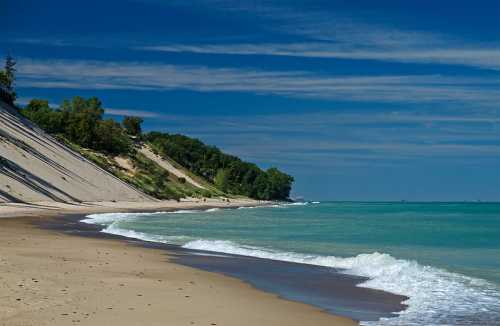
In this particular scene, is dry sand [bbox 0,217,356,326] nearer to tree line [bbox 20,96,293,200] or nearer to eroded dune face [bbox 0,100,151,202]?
eroded dune face [bbox 0,100,151,202]

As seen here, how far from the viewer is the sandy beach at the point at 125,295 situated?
11.4 m

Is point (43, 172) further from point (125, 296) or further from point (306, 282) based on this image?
point (125, 296)

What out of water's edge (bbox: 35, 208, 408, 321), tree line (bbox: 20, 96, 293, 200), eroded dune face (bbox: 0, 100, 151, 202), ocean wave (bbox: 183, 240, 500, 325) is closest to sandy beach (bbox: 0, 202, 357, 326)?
water's edge (bbox: 35, 208, 408, 321)

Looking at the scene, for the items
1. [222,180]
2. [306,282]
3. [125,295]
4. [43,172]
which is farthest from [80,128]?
[125,295]

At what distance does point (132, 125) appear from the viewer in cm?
16362

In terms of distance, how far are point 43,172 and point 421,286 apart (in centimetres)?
6145

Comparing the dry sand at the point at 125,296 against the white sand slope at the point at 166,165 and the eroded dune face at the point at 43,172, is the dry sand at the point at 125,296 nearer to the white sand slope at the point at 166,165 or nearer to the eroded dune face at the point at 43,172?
the eroded dune face at the point at 43,172

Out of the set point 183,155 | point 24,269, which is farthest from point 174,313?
point 183,155

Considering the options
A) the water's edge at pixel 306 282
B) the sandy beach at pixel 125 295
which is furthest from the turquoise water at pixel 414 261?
the sandy beach at pixel 125 295

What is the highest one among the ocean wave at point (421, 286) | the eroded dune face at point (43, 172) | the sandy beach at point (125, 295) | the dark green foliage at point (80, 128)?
the dark green foliage at point (80, 128)

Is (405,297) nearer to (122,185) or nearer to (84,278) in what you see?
(84,278)

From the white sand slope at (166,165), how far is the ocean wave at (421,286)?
125 meters

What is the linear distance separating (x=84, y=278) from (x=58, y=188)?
58.1 m

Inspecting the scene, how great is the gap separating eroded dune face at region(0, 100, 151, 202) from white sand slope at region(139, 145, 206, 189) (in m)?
53.6
